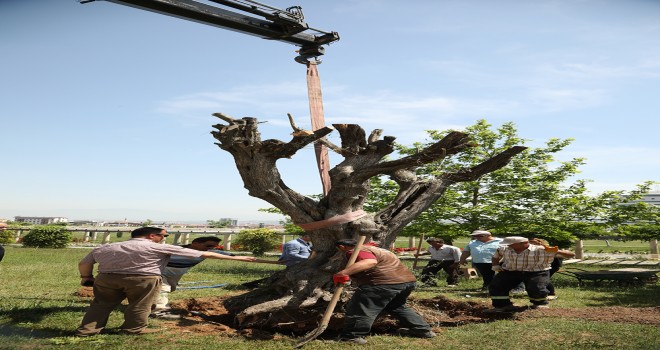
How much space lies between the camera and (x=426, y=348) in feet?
19.7

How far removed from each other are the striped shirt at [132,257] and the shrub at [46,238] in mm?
23037

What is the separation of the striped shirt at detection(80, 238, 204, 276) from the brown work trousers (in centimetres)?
8

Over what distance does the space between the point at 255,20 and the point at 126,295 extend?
460cm

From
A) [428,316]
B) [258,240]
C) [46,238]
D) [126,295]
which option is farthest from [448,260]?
[46,238]

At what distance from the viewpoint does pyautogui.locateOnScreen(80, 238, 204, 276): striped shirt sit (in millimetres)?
6273

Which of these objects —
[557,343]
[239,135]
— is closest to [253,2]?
[239,135]

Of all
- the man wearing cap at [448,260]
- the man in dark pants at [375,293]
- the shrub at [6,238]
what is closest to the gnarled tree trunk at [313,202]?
the man in dark pants at [375,293]

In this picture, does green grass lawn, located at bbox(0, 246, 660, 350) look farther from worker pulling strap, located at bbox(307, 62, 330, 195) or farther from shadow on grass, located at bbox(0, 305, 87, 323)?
worker pulling strap, located at bbox(307, 62, 330, 195)

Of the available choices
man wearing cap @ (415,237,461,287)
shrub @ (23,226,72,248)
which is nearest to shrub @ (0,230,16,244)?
shrub @ (23,226,72,248)

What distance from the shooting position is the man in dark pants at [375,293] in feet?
20.9

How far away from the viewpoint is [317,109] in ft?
25.9

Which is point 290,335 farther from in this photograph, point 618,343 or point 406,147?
point 406,147

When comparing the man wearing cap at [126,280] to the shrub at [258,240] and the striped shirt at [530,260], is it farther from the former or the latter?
the shrub at [258,240]

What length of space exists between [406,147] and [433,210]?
3.78 metres
